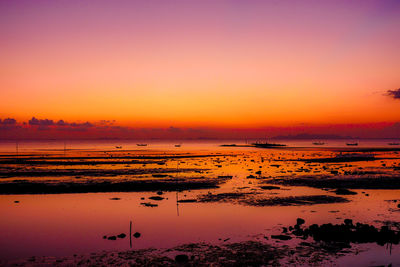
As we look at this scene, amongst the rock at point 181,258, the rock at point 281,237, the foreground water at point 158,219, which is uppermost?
the rock at point 181,258

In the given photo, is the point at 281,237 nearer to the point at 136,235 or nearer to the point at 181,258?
the point at 181,258

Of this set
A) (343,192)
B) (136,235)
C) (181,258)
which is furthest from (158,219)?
(343,192)

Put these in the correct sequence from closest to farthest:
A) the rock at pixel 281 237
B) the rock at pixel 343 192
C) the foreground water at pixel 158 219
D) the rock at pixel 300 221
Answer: the foreground water at pixel 158 219, the rock at pixel 281 237, the rock at pixel 300 221, the rock at pixel 343 192

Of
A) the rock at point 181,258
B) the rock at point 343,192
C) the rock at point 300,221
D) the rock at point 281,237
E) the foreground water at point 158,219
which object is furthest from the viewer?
the rock at point 343,192

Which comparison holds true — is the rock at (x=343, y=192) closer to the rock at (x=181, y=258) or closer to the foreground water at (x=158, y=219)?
the foreground water at (x=158, y=219)

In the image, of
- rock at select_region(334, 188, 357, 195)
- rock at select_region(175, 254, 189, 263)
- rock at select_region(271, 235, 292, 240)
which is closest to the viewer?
rock at select_region(175, 254, 189, 263)

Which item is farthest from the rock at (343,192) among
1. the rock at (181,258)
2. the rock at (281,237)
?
the rock at (181,258)

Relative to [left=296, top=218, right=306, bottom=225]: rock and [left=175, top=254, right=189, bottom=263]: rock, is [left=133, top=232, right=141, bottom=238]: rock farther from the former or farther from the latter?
[left=296, top=218, right=306, bottom=225]: rock

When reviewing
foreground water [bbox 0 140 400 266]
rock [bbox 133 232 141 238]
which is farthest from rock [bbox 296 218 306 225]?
rock [bbox 133 232 141 238]

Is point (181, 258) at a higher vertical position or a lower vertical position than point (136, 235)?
higher

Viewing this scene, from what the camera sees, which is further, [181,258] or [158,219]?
[158,219]

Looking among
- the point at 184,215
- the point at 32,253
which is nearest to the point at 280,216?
the point at 184,215

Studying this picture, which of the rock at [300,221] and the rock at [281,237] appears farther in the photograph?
the rock at [300,221]

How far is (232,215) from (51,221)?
13.1 m
